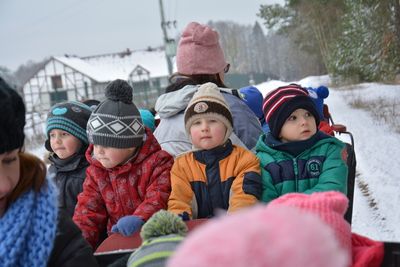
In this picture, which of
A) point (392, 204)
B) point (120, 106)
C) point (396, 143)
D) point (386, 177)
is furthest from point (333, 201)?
point (396, 143)

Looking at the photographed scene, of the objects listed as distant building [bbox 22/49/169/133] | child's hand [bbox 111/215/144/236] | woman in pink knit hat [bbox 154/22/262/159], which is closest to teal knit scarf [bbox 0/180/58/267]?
child's hand [bbox 111/215/144/236]

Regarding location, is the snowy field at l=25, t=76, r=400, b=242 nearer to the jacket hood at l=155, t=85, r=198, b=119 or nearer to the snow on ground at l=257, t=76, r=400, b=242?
the snow on ground at l=257, t=76, r=400, b=242

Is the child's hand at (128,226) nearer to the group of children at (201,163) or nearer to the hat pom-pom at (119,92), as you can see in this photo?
the group of children at (201,163)

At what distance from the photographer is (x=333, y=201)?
129 cm

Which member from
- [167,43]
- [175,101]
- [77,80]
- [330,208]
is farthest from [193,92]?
[77,80]

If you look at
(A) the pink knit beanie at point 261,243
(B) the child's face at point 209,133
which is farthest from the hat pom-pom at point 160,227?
(B) the child's face at point 209,133

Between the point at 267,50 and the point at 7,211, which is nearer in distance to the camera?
→ the point at 7,211

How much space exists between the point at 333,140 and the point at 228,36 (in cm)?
9495

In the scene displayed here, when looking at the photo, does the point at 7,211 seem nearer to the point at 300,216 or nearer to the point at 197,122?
the point at 300,216

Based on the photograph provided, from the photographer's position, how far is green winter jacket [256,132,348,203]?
2.65 m

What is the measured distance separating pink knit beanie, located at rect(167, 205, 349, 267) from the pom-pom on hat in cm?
76

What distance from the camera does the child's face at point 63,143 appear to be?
3.42 metres

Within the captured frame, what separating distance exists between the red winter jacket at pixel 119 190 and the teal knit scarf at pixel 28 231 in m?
1.13

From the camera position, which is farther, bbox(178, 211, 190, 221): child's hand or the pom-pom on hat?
bbox(178, 211, 190, 221): child's hand
